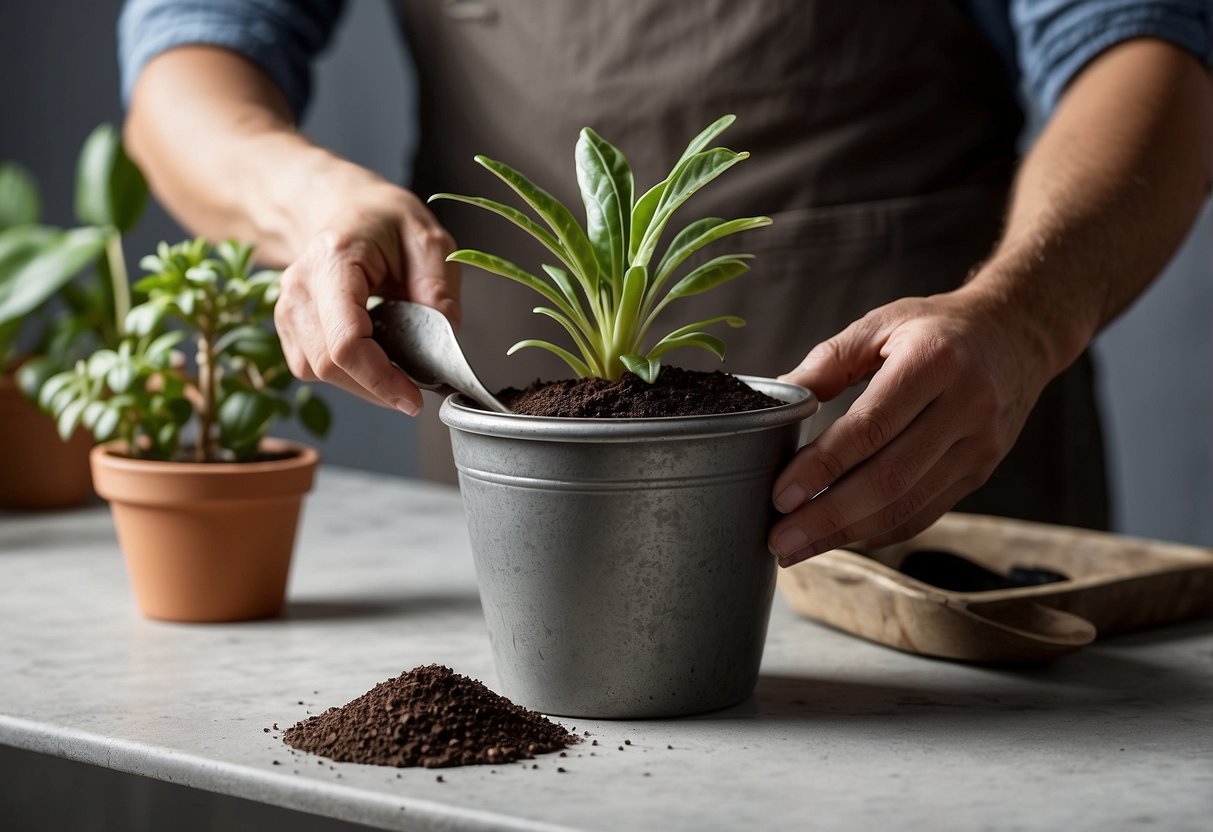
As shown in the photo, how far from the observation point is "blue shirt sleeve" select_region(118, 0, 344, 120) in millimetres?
1806

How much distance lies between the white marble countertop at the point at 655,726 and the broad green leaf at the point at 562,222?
0.34 metres

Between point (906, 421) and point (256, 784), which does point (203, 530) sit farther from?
point (906, 421)

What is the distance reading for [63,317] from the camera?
1854mm

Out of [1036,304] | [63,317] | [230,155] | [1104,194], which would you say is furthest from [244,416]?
[1104,194]

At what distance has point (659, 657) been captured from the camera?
3.40 ft

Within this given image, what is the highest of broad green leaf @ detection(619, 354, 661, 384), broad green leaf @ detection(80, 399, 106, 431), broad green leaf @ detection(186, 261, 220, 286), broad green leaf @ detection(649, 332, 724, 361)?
broad green leaf @ detection(186, 261, 220, 286)

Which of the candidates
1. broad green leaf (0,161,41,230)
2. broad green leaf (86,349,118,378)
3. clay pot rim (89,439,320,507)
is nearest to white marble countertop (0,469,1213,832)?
clay pot rim (89,439,320,507)

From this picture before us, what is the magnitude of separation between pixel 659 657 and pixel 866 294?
0.86 meters

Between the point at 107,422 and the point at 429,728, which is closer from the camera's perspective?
the point at 429,728

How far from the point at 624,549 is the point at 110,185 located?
1068mm

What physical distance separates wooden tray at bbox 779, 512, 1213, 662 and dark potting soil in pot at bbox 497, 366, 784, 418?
23 cm

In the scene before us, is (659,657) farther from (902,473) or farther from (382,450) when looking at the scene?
(382,450)

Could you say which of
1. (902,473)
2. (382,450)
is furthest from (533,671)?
(382,450)

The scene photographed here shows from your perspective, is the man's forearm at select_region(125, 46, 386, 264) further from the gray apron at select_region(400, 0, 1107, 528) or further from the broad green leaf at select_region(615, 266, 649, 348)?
the broad green leaf at select_region(615, 266, 649, 348)
